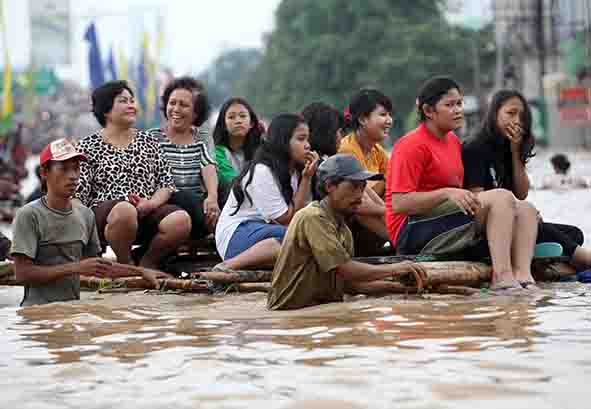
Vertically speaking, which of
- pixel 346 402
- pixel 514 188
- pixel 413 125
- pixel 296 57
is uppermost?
pixel 296 57

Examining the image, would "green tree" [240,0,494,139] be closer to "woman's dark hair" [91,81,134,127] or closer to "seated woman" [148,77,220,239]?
"seated woman" [148,77,220,239]

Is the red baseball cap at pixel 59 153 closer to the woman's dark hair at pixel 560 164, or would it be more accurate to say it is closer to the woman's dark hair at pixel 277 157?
the woman's dark hair at pixel 277 157

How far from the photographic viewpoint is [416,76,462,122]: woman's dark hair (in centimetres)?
752

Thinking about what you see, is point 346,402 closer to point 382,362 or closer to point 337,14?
point 382,362

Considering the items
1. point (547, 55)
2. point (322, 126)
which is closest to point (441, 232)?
point (322, 126)

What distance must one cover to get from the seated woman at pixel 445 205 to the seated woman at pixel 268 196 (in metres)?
0.58

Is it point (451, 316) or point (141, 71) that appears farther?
point (141, 71)

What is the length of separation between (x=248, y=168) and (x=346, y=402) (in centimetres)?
357

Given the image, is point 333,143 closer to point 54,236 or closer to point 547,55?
point 54,236

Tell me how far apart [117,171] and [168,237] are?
1.99 ft

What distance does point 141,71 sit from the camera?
204ft

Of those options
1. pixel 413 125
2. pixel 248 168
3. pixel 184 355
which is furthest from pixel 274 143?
pixel 413 125

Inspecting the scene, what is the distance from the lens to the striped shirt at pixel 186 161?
8.85 metres

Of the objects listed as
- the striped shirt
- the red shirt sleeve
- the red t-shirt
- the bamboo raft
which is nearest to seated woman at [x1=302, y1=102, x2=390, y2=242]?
the red t-shirt
